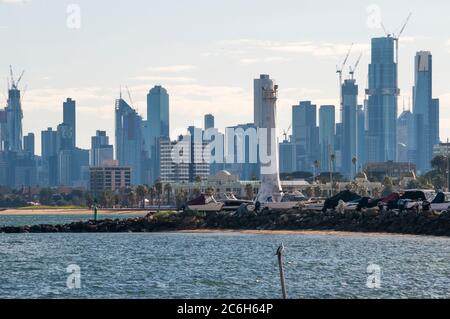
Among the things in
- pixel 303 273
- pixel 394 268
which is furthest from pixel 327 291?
pixel 394 268

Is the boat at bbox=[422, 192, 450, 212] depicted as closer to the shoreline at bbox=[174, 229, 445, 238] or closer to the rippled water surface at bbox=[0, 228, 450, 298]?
the shoreline at bbox=[174, 229, 445, 238]

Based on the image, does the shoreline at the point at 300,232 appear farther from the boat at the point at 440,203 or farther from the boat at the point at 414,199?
the boat at the point at 440,203

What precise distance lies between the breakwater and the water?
6283 mm

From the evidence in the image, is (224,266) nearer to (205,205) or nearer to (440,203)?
(440,203)

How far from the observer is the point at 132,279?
71.1m

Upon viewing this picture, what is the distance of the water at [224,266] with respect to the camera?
63250 mm

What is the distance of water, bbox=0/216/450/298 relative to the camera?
2490 inches

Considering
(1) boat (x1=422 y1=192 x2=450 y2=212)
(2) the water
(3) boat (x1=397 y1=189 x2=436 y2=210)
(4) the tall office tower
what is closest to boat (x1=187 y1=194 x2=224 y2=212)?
(4) the tall office tower

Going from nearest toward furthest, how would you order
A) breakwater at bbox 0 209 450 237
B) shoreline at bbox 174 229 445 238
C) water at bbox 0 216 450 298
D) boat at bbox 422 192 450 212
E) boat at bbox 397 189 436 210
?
water at bbox 0 216 450 298 → shoreline at bbox 174 229 445 238 → breakwater at bbox 0 209 450 237 → boat at bbox 422 192 450 212 → boat at bbox 397 189 436 210

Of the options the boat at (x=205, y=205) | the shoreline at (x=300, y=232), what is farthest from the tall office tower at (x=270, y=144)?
Result: the shoreline at (x=300, y=232)

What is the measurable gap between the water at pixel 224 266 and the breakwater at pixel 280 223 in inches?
247

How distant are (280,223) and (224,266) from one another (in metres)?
60.0
